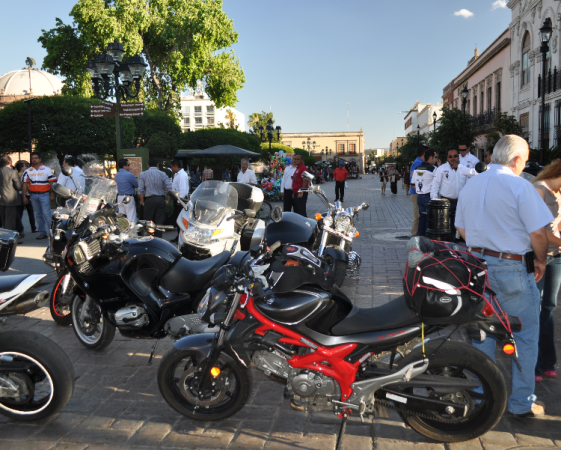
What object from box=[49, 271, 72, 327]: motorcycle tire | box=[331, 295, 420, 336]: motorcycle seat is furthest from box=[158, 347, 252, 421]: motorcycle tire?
box=[49, 271, 72, 327]: motorcycle tire

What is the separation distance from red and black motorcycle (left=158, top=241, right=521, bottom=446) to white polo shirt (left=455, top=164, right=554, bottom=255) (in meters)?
0.59

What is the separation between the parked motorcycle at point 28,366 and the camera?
3238 mm

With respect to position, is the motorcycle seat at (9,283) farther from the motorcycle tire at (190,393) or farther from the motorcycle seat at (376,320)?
the motorcycle seat at (376,320)

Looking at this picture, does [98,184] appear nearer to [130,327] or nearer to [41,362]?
[130,327]

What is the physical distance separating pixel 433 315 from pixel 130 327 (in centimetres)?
248

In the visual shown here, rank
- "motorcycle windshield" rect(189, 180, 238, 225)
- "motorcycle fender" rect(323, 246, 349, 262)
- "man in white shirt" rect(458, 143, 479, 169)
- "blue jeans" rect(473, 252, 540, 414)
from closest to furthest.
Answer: "blue jeans" rect(473, 252, 540, 414) < "motorcycle windshield" rect(189, 180, 238, 225) < "motorcycle fender" rect(323, 246, 349, 262) < "man in white shirt" rect(458, 143, 479, 169)

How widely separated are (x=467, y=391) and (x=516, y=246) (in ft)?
3.17

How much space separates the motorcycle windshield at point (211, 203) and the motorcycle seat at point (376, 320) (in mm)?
2609

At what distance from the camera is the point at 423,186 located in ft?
31.1

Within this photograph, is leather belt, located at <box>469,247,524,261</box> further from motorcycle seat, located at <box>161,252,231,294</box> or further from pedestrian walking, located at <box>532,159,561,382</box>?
motorcycle seat, located at <box>161,252,231,294</box>

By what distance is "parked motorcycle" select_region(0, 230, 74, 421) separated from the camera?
3.24 m

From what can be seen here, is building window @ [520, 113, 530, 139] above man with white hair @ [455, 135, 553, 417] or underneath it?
above

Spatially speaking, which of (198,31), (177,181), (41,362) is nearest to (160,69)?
(198,31)

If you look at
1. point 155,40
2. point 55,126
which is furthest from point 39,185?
point 155,40
